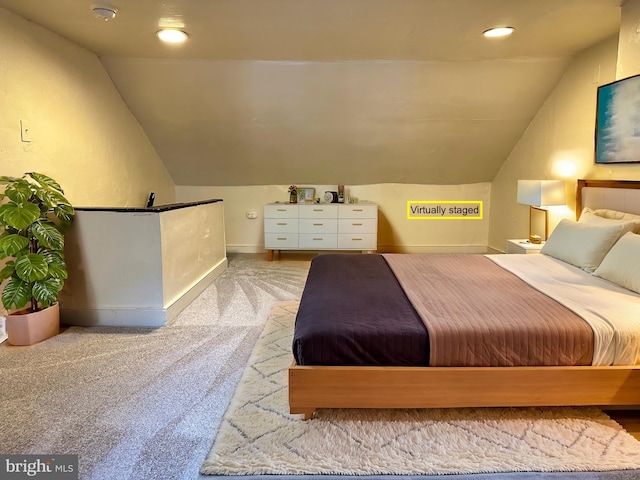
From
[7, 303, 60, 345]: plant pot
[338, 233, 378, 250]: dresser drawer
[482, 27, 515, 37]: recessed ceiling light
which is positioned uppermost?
[482, 27, 515, 37]: recessed ceiling light

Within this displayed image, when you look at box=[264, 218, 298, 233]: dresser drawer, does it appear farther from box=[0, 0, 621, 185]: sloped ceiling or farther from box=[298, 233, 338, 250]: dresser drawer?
box=[0, 0, 621, 185]: sloped ceiling

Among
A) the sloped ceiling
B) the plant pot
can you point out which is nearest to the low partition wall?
the plant pot

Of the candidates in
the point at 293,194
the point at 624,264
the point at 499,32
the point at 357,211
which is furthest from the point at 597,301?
the point at 293,194

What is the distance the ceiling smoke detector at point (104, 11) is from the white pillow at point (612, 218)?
3.56 meters

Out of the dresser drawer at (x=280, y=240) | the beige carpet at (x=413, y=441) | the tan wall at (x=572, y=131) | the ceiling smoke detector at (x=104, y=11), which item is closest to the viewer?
the beige carpet at (x=413, y=441)

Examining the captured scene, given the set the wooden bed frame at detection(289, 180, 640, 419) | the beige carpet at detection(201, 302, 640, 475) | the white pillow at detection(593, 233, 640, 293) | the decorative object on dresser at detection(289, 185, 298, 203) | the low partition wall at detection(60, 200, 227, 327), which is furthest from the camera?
the decorative object on dresser at detection(289, 185, 298, 203)

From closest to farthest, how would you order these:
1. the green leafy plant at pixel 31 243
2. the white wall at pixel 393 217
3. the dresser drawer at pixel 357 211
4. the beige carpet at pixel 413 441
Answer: the beige carpet at pixel 413 441 < the green leafy plant at pixel 31 243 < the dresser drawer at pixel 357 211 < the white wall at pixel 393 217

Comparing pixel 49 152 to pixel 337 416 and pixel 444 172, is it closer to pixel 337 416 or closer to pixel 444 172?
pixel 337 416

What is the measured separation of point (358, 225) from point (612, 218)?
107 inches

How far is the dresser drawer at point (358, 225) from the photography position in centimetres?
509

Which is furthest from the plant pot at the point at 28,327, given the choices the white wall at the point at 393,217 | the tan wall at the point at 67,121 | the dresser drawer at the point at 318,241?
the white wall at the point at 393,217

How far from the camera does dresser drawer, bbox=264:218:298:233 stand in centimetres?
512

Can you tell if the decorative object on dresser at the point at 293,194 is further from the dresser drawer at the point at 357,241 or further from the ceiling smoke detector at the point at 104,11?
the ceiling smoke detector at the point at 104,11

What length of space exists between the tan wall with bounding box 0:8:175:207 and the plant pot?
37.9 inches
